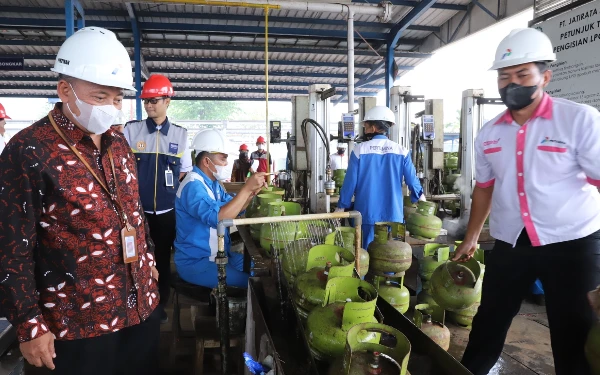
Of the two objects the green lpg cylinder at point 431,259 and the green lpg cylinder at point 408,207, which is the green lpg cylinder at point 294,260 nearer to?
the green lpg cylinder at point 431,259

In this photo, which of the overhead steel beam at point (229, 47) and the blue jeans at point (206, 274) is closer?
the blue jeans at point (206, 274)

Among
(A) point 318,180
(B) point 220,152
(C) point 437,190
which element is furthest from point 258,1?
(B) point 220,152

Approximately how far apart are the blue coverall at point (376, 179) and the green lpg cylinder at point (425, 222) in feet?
0.61

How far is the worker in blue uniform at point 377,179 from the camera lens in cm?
355

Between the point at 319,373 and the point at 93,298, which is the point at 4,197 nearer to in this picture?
the point at 93,298

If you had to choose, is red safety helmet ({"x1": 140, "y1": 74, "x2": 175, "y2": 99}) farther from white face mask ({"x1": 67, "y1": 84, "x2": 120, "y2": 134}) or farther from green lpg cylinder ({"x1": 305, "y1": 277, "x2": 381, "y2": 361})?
green lpg cylinder ({"x1": 305, "y1": 277, "x2": 381, "y2": 361})

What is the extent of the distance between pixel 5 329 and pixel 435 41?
35.7 feet

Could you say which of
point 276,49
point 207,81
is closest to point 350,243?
point 276,49

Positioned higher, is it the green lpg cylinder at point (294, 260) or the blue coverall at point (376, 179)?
the blue coverall at point (376, 179)

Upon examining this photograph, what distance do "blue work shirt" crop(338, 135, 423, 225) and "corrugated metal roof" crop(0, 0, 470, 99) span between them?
242 inches

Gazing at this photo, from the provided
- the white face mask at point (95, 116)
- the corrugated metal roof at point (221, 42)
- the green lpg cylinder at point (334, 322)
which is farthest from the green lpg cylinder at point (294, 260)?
the corrugated metal roof at point (221, 42)

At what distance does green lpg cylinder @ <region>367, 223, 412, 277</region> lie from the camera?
2.51m

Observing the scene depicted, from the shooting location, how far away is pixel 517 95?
1819 millimetres

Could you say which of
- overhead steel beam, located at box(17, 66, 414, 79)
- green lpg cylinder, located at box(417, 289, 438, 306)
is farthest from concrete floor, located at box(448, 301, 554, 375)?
overhead steel beam, located at box(17, 66, 414, 79)
